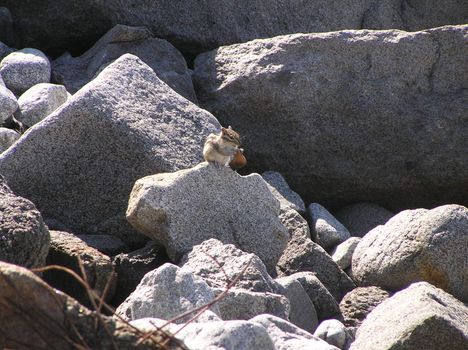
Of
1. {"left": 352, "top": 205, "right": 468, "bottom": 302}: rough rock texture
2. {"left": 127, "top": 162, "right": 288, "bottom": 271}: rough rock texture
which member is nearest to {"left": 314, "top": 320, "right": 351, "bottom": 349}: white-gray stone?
{"left": 127, "top": 162, "right": 288, "bottom": 271}: rough rock texture

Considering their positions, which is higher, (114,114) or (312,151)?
(114,114)

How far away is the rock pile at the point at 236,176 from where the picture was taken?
6.37 m

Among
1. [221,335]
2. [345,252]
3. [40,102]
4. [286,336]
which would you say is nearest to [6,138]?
[40,102]

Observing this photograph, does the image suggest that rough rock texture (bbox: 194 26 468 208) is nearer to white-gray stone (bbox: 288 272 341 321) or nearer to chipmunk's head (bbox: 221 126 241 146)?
chipmunk's head (bbox: 221 126 241 146)

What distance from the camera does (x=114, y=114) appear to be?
28.4ft

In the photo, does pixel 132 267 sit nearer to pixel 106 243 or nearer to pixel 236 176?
pixel 106 243

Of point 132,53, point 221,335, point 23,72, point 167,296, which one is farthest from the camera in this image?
point 132,53

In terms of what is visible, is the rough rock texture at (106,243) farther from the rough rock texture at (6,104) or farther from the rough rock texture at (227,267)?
the rough rock texture at (6,104)

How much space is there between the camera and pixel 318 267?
8.85 m

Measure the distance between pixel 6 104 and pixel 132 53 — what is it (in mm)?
1711

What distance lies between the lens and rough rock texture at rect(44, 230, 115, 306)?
720 centimetres

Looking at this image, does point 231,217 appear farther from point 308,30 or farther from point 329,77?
point 308,30

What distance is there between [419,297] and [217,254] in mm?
1324

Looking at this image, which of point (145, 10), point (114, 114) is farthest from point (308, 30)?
point (114, 114)
